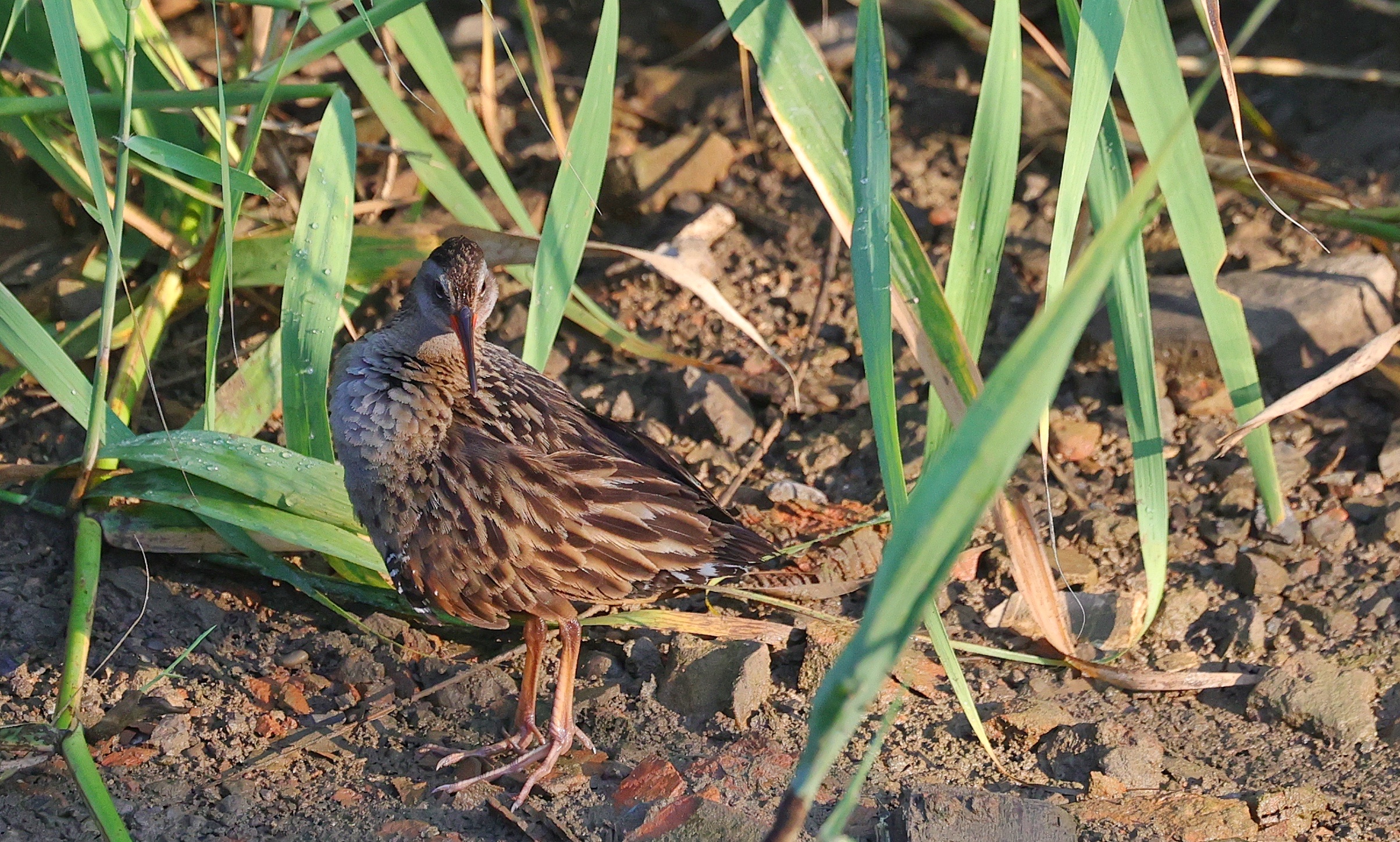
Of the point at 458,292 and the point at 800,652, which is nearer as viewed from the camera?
the point at 458,292

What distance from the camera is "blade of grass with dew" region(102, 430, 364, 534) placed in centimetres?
325

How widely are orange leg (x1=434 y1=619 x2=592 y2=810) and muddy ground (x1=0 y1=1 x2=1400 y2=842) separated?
0.04m

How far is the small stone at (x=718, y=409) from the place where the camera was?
412 cm

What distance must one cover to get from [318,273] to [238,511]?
0.64 meters

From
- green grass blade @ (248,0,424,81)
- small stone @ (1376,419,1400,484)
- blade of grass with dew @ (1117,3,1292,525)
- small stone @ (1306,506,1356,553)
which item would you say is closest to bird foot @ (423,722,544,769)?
green grass blade @ (248,0,424,81)

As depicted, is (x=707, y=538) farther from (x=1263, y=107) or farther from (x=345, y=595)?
(x=1263, y=107)

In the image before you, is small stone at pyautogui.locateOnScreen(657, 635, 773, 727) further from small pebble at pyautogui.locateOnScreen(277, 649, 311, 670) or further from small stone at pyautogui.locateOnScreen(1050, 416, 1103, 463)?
small stone at pyautogui.locateOnScreen(1050, 416, 1103, 463)

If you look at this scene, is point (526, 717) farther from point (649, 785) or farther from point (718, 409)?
Answer: point (718, 409)

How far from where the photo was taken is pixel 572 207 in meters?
3.50

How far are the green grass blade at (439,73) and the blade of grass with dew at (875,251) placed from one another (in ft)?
4.49

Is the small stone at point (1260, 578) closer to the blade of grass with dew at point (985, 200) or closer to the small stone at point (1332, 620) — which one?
the small stone at point (1332, 620)

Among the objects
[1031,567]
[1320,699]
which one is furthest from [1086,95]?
[1320,699]

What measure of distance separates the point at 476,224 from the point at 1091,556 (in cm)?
206

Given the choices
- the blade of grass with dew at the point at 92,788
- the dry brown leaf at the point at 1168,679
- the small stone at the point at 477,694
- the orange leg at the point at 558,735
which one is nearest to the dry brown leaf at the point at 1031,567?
the dry brown leaf at the point at 1168,679
